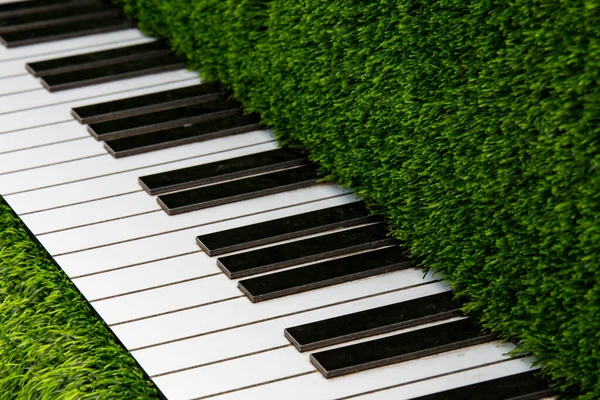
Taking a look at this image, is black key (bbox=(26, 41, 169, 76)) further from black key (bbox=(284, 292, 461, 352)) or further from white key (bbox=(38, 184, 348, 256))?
black key (bbox=(284, 292, 461, 352))

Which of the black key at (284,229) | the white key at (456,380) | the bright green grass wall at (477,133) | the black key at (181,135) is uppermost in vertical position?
the bright green grass wall at (477,133)

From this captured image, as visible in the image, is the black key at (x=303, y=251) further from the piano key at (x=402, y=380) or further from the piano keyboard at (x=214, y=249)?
the piano key at (x=402, y=380)

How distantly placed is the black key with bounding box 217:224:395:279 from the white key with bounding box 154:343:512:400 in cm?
50

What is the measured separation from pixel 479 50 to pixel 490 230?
536 millimetres

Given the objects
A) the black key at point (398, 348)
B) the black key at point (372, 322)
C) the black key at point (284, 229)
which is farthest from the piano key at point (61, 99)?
the black key at point (398, 348)

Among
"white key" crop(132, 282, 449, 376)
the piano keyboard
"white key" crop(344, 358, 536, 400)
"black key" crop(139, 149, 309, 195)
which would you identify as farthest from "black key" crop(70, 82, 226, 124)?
"white key" crop(344, 358, 536, 400)

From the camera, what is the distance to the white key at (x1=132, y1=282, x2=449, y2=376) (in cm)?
327

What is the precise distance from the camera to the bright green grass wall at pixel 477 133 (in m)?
2.83

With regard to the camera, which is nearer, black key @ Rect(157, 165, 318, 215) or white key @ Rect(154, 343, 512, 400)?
white key @ Rect(154, 343, 512, 400)

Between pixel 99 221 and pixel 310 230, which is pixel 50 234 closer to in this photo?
pixel 99 221

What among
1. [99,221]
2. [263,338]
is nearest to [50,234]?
[99,221]

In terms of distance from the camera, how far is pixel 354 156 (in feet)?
12.9

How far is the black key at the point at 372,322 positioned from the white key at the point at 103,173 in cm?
125

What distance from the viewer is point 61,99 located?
202 inches
